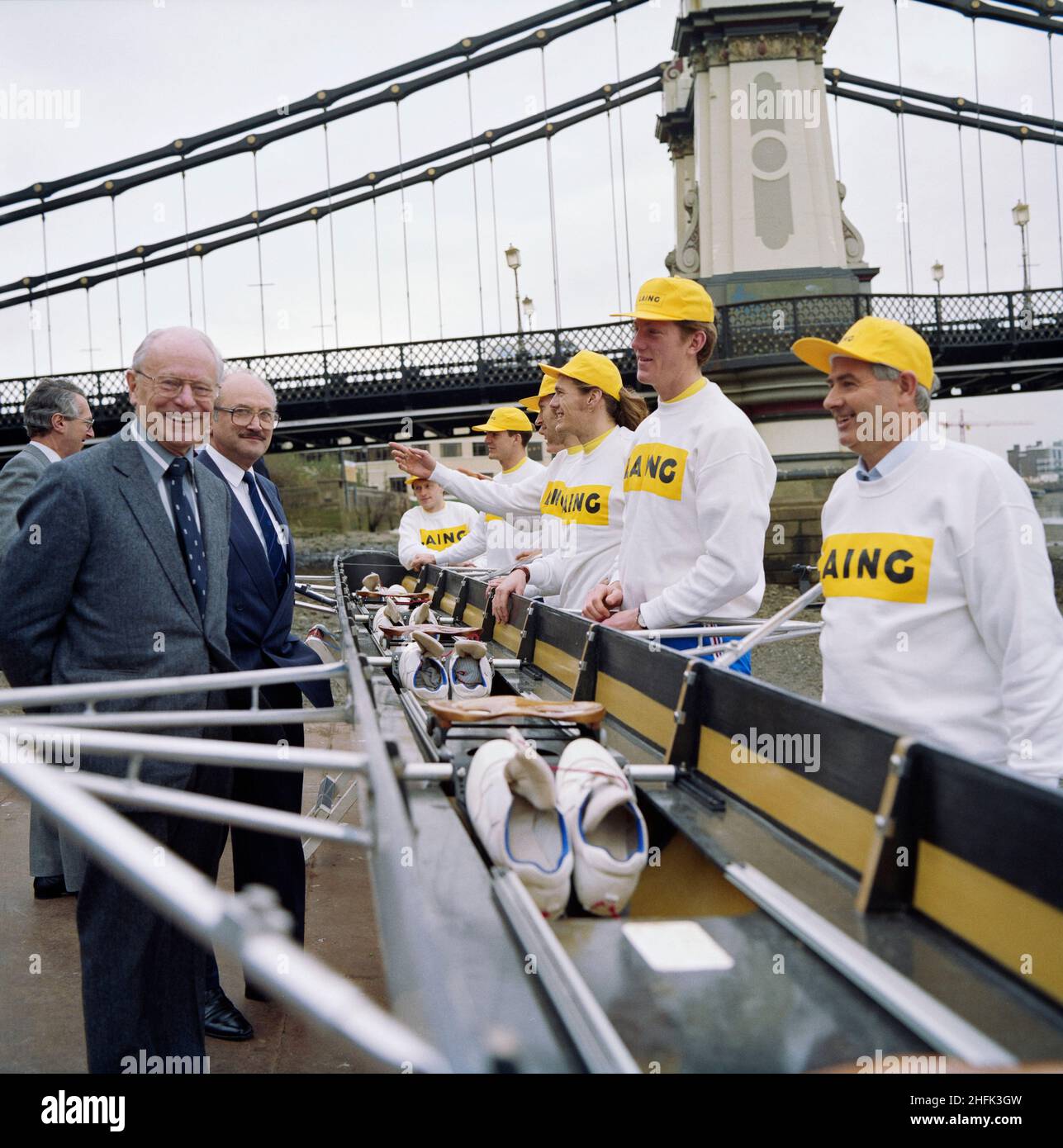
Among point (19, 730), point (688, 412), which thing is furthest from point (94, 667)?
point (688, 412)

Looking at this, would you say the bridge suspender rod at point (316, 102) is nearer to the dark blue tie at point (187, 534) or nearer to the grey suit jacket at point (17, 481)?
the grey suit jacket at point (17, 481)

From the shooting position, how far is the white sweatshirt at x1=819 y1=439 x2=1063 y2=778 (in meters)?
2.38

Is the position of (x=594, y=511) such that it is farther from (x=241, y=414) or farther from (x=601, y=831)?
(x=601, y=831)

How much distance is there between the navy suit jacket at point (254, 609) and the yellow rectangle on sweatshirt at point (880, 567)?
1781 mm

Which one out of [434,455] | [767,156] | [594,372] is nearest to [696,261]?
[767,156]

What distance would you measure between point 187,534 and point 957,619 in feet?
6.37

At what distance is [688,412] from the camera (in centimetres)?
381

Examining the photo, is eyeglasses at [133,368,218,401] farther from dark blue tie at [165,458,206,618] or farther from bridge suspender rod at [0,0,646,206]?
bridge suspender rod at [0,0,646,206]

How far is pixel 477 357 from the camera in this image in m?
23.2

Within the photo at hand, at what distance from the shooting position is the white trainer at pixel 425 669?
11.3 feet

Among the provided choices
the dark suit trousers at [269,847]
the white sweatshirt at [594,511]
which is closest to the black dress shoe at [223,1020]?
the dark suit trousers at [269,847]

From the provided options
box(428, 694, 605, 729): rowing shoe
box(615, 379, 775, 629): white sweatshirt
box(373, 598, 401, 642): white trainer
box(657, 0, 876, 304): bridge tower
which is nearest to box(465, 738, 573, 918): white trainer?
box(428, 694, 605, 729): rowing shoe
